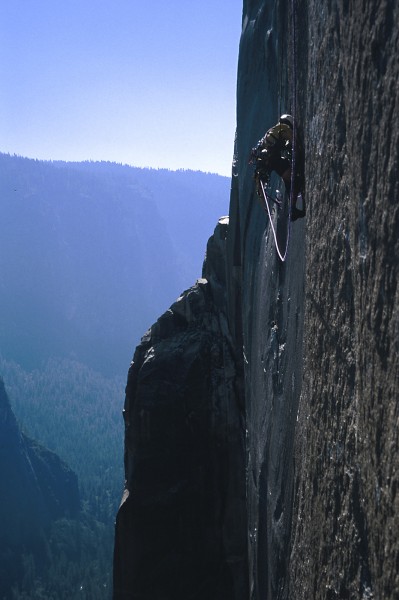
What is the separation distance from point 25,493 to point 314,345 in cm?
8334

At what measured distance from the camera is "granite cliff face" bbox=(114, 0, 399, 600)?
4672mm

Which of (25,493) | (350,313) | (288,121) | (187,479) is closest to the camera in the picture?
(350,313)

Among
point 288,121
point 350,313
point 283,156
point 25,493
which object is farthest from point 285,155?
point 25,493

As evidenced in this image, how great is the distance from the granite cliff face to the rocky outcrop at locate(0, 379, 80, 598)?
182 feet

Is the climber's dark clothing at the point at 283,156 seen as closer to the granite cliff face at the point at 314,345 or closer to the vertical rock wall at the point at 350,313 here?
the granite cliff face at the point at 314,345

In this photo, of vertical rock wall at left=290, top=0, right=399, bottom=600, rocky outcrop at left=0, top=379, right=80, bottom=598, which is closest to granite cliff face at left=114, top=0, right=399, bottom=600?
vertical rock wall at left=290, top=0, right=399, bottom=600

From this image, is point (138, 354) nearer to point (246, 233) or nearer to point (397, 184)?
point (246, 233)

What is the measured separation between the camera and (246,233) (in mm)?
15039

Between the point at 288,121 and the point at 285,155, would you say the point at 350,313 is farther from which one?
the point at 288,121

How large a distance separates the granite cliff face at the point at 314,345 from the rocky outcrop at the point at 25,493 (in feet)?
182

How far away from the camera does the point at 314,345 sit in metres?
6.91

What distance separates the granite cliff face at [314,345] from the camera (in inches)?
184

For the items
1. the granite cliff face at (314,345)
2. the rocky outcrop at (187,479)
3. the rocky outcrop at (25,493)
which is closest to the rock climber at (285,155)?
the granite cliff face at (314,345)

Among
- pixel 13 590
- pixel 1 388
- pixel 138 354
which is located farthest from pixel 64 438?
pixel 138 354
